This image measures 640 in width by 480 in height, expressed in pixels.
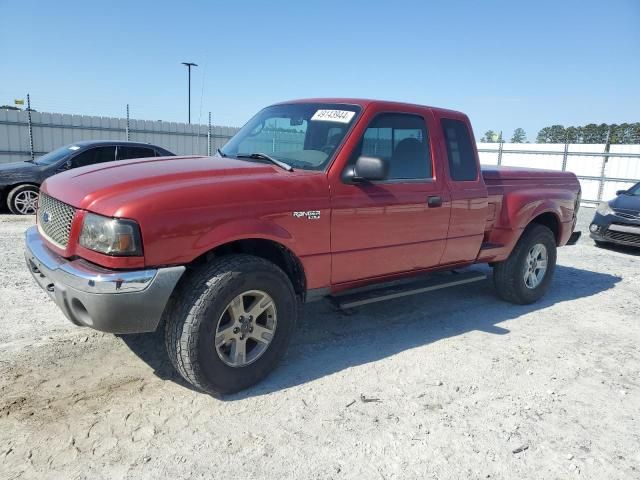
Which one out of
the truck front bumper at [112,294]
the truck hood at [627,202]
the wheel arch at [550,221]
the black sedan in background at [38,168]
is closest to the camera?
the truck front bumper at [112,294]

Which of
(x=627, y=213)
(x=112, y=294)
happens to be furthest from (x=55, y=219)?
(x=627, y=213)

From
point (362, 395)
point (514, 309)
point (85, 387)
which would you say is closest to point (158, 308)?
point (85, 387)

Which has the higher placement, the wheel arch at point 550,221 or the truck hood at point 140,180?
the truck hood at point 140,180

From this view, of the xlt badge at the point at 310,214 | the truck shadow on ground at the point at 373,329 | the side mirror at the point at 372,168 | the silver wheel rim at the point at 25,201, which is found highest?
the side mirror at the point at 372,168

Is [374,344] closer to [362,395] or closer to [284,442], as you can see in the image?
[362,395]

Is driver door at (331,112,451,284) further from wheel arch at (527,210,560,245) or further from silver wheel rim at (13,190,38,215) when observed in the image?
silver wheel rim at (13,190,38,215)

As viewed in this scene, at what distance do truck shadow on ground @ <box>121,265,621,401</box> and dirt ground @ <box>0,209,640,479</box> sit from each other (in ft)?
0.07

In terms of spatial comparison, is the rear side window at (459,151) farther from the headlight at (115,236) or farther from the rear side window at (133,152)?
the rear side window at (133,152)

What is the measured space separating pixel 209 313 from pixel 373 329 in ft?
6.40

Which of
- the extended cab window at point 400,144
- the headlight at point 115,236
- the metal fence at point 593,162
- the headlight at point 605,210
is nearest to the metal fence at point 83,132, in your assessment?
the metal fence at point 593,162

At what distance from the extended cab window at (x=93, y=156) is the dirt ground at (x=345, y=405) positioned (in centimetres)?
536

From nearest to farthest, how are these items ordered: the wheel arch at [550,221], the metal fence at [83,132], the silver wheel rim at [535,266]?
1. the silver wheel rim at [535,266]
2. the wheel arch at [550,221]
3. the metal fence at [83,132]

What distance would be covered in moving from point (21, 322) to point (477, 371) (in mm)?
3820

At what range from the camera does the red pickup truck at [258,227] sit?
2.82m
